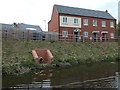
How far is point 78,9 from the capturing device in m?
44.0

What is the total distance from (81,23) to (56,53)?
16145 millimetres

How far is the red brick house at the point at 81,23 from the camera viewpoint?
3956 cm

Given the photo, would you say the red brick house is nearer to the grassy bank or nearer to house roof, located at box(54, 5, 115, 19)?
house roof, located at box(54, 5, 115, 19)

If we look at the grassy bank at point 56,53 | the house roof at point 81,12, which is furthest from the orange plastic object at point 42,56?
the house roof at point 81,12

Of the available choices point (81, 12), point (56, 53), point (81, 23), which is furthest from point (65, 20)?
point (56, 53)

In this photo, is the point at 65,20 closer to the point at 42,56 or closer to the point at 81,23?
the point at 81,23

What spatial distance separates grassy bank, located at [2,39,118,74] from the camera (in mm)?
21047

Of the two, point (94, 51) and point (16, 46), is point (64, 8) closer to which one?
point (94, 51)

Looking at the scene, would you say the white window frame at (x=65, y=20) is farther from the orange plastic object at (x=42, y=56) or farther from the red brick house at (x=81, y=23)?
the orange plastic object at (x=42, y=56)

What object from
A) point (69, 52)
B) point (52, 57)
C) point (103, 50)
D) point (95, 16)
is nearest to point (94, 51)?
point (103, 50)

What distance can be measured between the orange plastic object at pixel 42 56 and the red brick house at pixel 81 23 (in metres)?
12.6

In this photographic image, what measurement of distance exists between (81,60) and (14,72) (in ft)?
32.3

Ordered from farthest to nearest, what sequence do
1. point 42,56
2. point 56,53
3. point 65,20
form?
point 65,20 < point 56,53 < point 42,56

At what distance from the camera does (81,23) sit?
136 ft
